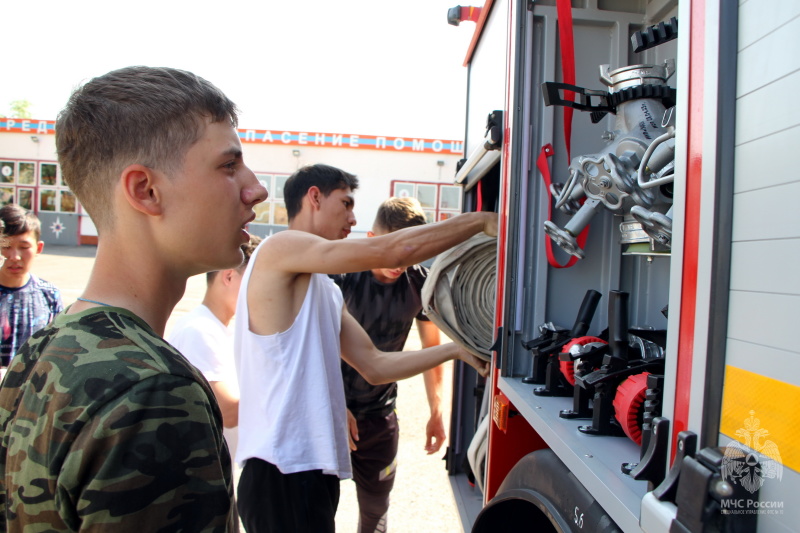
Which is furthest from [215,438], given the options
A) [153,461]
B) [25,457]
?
[25,457]

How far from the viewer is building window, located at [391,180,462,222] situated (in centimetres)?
1819

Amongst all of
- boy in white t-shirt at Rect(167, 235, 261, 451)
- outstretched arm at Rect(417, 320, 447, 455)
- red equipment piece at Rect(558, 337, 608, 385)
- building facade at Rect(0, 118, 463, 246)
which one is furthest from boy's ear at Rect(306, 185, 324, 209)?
building facade at Rect(0, 118, 463, 246)

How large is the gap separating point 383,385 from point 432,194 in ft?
50.0

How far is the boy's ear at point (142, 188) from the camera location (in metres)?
0.95

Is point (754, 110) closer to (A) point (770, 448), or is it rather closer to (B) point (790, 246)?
(B) point (790, 246)

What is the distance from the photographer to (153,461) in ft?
2.57

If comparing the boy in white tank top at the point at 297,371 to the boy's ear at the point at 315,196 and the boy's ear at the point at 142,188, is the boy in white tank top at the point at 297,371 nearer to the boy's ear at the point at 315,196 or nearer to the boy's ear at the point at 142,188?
the boy's ear at the point at 315,196

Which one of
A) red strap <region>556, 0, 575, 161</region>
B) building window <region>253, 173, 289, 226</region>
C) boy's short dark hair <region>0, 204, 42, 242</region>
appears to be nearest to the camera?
red strap <region>556, 0, 575, 161</region>

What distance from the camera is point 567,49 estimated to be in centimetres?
180

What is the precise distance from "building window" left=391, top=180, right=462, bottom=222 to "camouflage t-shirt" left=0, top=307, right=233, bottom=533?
57.1 ft

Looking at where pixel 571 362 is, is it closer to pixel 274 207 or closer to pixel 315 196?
pixel 315 196

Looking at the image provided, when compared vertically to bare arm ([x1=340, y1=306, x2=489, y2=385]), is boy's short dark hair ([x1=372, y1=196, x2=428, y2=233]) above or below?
above

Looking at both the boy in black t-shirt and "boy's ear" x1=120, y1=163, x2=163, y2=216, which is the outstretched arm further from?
"boy's ear" x1=120, y1=163, x2=163, y2=216

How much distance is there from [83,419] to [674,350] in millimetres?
849
